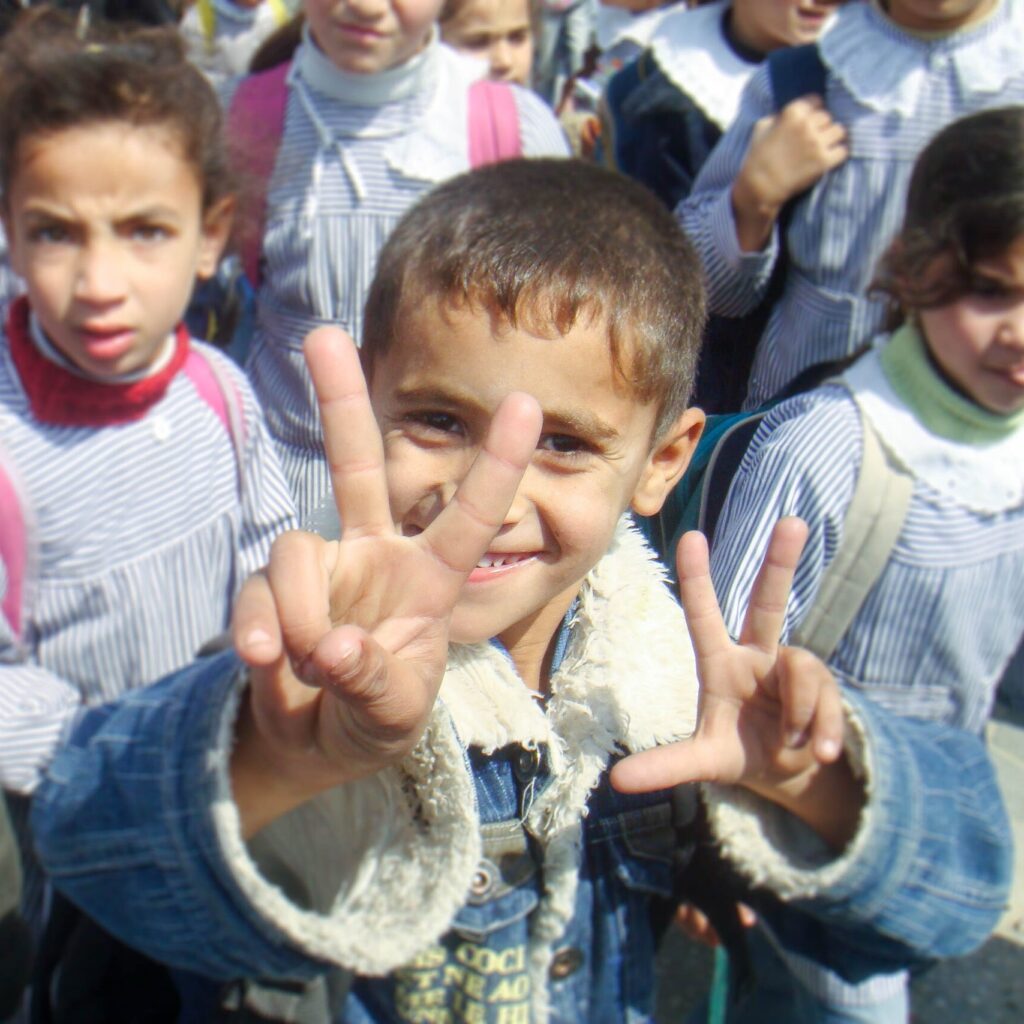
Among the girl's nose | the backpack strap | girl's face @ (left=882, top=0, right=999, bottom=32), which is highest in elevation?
girl's face @ (left=882, top=0, right=999, bottom=32)

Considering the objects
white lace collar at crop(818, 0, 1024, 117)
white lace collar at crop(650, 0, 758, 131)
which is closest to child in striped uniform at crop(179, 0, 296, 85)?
white lace collar at crop(650, 0, 758, 131)

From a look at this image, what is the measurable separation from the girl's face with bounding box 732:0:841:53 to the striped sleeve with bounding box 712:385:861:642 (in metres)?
1.63

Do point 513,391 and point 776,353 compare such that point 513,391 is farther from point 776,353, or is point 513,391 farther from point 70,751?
point 70,751

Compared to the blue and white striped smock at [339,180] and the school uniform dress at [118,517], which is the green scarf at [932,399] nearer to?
the school uniform dress at [118,517]

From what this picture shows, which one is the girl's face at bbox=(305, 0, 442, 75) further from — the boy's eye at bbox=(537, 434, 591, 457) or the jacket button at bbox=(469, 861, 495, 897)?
the jacket button at bbox=(469, 861, 495, 897)

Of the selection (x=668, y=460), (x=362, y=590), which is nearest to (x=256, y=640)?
(x=362, y=590)

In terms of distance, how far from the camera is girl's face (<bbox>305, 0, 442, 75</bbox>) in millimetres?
1742

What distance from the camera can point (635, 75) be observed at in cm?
245

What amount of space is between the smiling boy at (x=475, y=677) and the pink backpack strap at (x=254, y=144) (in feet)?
3.39

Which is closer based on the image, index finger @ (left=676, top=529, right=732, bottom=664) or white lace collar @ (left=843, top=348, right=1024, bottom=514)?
index finger @ (left=676, top=529, right=732, bottom=664)

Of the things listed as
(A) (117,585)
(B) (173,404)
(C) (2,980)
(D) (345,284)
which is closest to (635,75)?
(D) (345,284)

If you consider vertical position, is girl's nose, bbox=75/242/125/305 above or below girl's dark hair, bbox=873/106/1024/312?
below

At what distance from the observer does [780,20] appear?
89.3 inches

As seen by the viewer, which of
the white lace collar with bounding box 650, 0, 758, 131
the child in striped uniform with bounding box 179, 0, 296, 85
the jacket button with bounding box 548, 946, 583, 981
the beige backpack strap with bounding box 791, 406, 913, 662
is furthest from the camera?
the child in striped uniform with bounding box 179, 0, 296, 85
